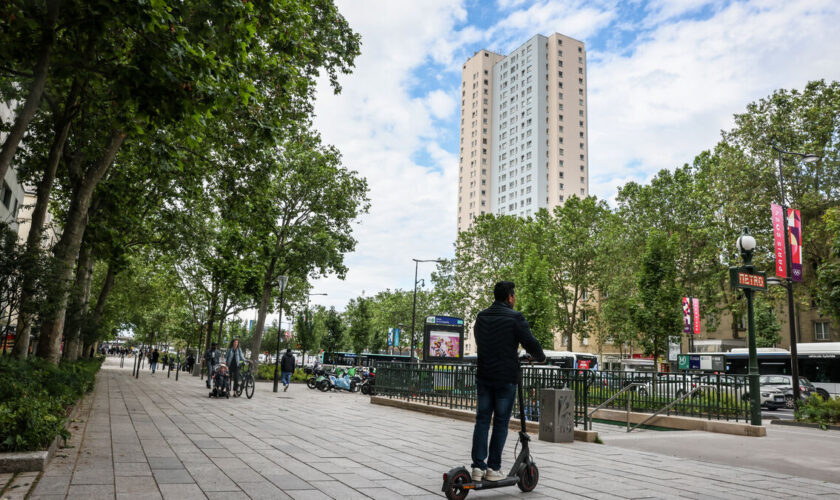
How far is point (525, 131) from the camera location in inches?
4316

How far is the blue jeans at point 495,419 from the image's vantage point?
17.0ft

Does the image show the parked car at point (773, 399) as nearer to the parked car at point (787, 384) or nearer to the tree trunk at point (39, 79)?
the parked car at point (787, 384)

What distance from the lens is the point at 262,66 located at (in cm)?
1121

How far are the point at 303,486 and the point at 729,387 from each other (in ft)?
36.6

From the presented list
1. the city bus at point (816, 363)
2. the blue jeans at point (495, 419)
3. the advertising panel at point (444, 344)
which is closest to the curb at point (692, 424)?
the advertising panel at point (444, 344)

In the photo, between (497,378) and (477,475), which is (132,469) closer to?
(477,475)

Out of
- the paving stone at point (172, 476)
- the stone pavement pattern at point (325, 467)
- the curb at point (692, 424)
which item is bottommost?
the curb at point (692, 424)

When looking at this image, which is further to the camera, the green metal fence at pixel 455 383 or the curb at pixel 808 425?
the curb at pixel 808 425

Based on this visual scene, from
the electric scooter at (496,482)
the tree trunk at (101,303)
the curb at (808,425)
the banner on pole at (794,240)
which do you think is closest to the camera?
the electric scooter at (496,482)

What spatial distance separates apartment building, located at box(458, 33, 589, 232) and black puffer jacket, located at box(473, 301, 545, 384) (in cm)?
9714

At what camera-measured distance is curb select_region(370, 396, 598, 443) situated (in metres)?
10.1

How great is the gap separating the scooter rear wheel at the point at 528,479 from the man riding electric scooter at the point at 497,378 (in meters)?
0.24

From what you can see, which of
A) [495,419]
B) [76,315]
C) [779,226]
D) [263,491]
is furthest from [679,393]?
[76,315]

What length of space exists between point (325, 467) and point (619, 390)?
10.3 metres
